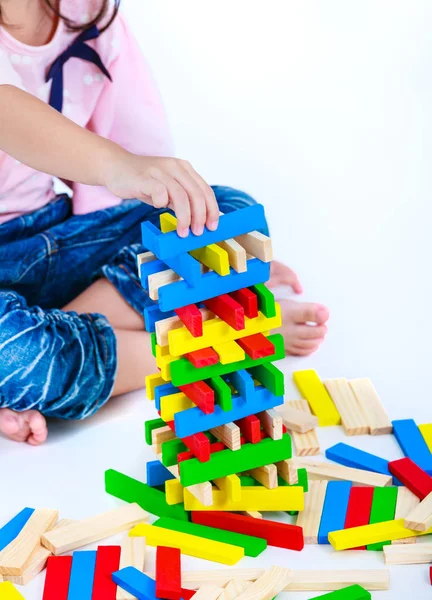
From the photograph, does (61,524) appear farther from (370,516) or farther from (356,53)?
(356,53)

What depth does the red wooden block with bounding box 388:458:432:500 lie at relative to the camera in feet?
5.36

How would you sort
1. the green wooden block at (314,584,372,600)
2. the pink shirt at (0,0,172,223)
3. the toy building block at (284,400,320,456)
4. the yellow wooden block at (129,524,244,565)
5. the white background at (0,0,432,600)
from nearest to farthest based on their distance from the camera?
the green wooden block at (314,584,372,600) → the yellow wooden block at (129,524,244,565) → the toy building block at (284,400,320,456) → the pink shirt at (0,0,172,223) → the white background at (0,0,432,600)

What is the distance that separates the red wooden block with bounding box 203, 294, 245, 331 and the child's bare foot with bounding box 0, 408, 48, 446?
48 cm

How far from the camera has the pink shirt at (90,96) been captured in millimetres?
2104

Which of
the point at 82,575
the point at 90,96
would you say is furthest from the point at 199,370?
the point at 90,96

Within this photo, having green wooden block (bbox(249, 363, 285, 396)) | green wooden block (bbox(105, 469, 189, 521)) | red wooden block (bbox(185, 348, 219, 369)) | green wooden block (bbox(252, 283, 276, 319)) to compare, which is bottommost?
green wooden block (bbox(105, 469, 189, 521))

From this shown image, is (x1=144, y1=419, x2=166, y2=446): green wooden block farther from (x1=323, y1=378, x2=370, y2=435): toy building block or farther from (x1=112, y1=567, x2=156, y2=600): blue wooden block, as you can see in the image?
(x1=323, y1=378, x2=370, y2=435): toy building block

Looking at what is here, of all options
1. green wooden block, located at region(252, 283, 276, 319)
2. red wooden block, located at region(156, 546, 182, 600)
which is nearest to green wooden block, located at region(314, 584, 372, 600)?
red wooden block, located at region(156, 546, 182, 600)

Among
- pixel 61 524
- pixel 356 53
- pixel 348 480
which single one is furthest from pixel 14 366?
pixel 356 53

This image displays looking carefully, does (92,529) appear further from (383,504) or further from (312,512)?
(383,504)

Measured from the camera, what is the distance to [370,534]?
1.54 m

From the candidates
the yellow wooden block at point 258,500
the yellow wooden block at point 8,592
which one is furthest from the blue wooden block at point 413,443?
the yellow wooden block at point 8,592

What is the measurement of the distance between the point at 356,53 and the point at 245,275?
143 cm

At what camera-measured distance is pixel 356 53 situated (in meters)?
2.73
